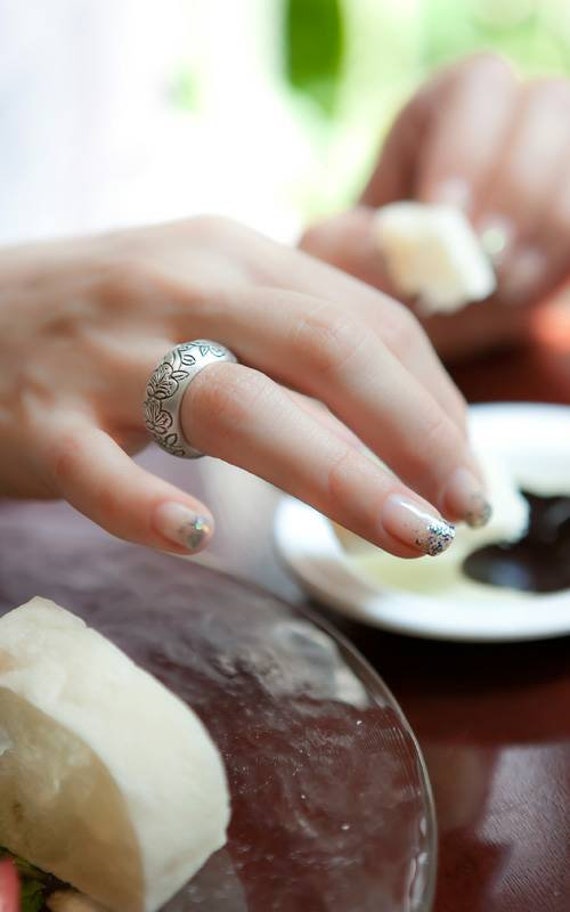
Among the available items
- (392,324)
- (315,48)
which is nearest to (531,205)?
(392,324)

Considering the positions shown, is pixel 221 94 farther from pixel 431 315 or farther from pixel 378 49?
pixel 431 315

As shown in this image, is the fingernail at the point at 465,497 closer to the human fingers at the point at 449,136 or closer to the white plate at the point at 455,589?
the white plate at the point at 455,589

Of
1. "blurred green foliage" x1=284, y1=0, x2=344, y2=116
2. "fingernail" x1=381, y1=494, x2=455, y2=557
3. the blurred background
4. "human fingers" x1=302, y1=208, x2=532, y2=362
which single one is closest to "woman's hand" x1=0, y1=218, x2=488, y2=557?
"fingernail" x1=381, y1=494, x2=455, y2=557

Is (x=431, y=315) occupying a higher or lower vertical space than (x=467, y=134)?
lower

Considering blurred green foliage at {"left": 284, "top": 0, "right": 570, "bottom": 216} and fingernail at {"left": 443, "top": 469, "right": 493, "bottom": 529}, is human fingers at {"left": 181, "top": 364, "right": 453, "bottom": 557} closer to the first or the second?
fingernail at {"left": 443, "top": 469, "right": 493, "bottom": 529}

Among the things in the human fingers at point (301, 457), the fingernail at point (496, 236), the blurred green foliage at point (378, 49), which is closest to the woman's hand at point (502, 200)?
the fingernail at point (496, 236)

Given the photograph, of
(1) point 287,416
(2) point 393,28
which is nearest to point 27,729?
(1) point 287,416
